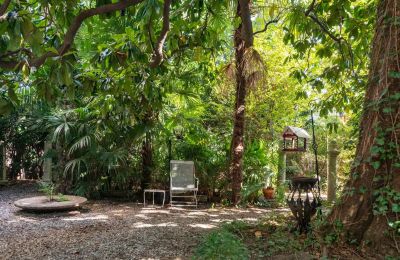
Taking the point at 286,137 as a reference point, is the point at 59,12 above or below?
above

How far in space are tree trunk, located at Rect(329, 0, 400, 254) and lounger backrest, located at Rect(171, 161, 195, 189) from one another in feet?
13.2

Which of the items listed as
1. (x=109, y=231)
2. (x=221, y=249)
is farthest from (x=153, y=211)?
(x=221, y=249)

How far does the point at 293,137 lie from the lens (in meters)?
6.70

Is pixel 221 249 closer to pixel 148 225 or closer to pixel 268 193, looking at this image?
pixel 148 225

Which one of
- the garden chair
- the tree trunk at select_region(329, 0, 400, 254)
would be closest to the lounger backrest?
the garden chair

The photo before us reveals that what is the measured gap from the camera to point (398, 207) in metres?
2.87

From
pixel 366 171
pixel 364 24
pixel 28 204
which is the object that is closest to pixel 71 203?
pixel 28 204

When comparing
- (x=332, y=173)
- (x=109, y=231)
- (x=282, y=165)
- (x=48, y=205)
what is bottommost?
(x=109, y=231)

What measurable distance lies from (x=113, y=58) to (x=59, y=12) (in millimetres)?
554

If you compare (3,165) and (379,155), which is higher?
(379,155)

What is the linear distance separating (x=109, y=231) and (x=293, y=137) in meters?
3.74

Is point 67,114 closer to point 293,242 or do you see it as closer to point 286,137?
point 286,137

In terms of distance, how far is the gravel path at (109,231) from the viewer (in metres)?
3.72

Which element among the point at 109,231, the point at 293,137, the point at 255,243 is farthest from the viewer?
the point at 293,137
